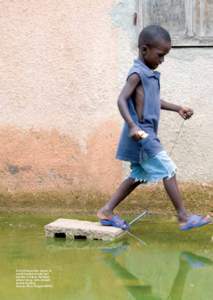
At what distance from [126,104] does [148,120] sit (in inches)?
8.4

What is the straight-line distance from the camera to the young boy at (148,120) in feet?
16.9

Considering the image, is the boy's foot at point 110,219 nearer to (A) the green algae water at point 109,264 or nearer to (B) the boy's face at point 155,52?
(A) the green algae water at point 109,264

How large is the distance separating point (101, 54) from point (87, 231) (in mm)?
1495

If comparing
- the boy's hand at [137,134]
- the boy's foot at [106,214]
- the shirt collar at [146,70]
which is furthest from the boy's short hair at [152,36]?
the boy's foot at [106,214]

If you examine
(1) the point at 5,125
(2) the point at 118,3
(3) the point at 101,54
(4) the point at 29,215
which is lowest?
(4) the point at 29,215

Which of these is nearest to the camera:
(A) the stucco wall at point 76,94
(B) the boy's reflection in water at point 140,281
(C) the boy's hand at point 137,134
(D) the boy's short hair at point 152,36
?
(B) the boy's reflection in water at point 140,281

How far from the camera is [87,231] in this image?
5.29 metres

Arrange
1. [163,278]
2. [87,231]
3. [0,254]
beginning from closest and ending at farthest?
[163,278]
[0,254]
[87,231]

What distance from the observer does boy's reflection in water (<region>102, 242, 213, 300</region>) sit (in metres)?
4.08

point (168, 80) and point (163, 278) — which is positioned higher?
point (168, 80)

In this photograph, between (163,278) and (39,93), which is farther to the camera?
(39,93)

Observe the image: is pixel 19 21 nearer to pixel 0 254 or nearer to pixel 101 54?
pixel 101 54

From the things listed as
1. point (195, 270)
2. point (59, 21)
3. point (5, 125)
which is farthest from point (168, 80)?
point (195, 270)

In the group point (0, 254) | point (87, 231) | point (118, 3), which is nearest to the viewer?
point (0, 254)
